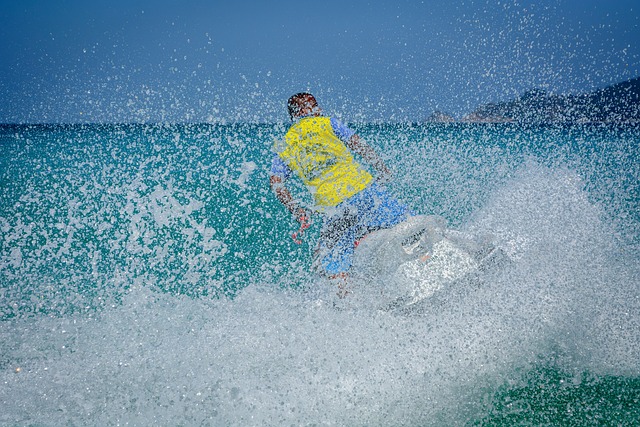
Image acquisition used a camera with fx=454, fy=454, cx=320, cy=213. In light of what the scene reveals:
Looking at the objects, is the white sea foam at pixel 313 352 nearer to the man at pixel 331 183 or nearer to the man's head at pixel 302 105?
Answer: the man at pixel 331 183

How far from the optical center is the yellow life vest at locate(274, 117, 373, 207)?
336cm

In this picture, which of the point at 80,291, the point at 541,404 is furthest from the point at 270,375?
the point at 80,291

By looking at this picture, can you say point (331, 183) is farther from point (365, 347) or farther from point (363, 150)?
point (365, 347)

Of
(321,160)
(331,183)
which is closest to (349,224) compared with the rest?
(331,183)

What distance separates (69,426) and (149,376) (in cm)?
56

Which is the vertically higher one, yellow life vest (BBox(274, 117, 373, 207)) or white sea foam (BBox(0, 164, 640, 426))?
yellow life vest (BBox(274, 117, 373, 207))

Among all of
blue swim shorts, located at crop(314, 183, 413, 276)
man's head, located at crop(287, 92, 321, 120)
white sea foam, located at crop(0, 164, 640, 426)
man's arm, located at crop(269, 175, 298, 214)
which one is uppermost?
man's head, located at crop(287, 92, 321, 120)

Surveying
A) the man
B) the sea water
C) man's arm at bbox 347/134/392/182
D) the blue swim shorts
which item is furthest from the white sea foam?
man's arm at bbox 347/134/392/182

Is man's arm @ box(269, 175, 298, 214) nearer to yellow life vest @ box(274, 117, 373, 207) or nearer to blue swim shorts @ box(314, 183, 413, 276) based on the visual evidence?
yellow life vest @ box(274, 117, 373, 207)

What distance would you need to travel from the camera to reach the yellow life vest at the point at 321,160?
3.36 meters

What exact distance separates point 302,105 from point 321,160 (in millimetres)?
431

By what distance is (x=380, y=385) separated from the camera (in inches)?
116

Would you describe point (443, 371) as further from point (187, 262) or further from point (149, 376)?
point (187, 262)

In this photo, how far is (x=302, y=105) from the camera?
338 cm
